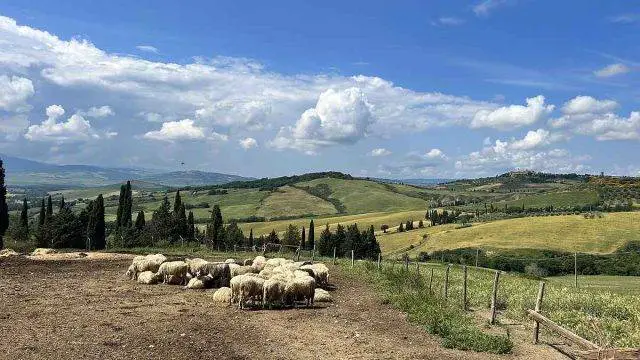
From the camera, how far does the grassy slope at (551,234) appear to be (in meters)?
107

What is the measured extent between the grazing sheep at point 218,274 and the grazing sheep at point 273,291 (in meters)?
5.51

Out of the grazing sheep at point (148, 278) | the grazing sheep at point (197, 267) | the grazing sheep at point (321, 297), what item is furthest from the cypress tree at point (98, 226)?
the grazing sheep at point (321, 297)

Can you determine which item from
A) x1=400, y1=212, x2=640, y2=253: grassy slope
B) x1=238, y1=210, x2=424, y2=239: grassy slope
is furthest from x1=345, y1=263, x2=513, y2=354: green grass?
x1=238, y1=210, x2=424, y2=239: grassy slope

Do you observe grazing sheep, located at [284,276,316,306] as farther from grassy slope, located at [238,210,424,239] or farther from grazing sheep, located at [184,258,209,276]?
grassy slope, located at [238,210,424,239]

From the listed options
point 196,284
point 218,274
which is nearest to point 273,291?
point 218,274

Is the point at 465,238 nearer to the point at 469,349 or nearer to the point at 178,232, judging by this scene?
the point at 178,232

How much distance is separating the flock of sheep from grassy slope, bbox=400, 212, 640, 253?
88.3 m

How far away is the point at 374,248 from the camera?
112m

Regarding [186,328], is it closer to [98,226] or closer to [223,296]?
[223,296]

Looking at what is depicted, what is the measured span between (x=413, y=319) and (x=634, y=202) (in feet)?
520

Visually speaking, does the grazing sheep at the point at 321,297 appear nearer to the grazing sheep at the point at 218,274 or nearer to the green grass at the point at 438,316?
the green grass at the point at 438,316

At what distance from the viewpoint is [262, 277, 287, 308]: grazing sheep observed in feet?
76.2

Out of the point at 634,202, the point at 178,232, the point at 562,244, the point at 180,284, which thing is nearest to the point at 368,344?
the point at 180,284

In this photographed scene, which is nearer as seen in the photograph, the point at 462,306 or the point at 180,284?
the point at 462,306
